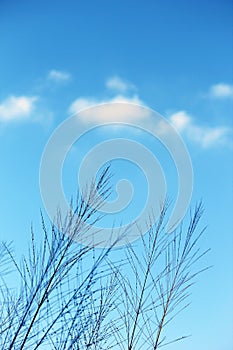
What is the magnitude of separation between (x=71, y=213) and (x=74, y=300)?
2.85 feet

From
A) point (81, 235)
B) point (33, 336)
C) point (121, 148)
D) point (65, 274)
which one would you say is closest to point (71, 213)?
point (81, 235)

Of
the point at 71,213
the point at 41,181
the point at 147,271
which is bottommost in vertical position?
the point at 147,271

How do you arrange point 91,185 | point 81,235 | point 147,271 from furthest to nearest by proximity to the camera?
point 147,271
point 91,185
point 81,235

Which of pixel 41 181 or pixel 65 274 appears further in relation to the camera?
pixel 41 181

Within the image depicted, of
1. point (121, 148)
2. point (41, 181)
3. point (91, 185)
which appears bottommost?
point (91, 185)

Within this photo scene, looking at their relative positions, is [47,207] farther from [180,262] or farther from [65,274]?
[180,262]

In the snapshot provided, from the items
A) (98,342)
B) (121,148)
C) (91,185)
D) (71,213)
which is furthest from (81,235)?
(121,148)

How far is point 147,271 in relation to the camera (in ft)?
14.1

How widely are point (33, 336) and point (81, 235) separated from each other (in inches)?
40.8

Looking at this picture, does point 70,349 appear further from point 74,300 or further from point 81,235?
point 81,235

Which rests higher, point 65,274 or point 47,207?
point 47,207

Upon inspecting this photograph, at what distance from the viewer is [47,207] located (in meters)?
4.12

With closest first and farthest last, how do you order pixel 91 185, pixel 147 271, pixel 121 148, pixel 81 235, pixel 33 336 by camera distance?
pixel 33 336
pixel 81 235
pixel 91 185
pixel 147 271
pixel 121 148

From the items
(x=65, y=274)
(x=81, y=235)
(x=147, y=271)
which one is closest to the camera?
(x=65, y=274)
